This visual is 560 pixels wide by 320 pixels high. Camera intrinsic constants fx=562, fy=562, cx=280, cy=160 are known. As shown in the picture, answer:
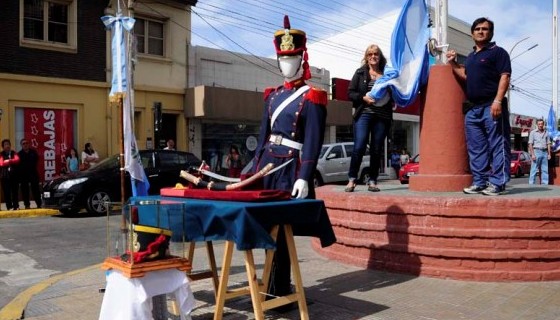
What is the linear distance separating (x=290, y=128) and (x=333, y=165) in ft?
47.9

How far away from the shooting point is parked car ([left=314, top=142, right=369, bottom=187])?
61.0 feet

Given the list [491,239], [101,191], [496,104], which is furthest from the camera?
[101,191]

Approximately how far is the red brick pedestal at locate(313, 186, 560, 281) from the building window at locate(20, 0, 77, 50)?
14353 mm

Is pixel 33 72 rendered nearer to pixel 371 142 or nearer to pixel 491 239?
pixel 371 142

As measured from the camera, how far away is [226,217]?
3.59 meters

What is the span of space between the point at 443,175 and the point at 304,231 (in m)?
2.94

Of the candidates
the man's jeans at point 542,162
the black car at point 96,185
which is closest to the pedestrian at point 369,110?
the black car at point 96,185

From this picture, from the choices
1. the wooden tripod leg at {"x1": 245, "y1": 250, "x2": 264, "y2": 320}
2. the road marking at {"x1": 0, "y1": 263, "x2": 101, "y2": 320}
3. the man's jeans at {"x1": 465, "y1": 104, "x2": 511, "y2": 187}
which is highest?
the man's jeans at {"x1": 465, "y1": 104, "x2": 511, "y2": 187}

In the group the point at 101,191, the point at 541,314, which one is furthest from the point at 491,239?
the point at 101,191

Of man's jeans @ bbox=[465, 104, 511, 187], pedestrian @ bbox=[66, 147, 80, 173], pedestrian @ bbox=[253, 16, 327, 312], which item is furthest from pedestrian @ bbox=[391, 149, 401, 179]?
pedestrian @ bbox=[253, 16, 327, 312]

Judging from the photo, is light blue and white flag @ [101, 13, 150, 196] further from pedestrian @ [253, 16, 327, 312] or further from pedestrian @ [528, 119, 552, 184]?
pedestrian @ [528, 119, 552, 184]

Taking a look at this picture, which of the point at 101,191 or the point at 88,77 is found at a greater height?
the point at 88,77

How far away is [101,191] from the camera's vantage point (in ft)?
42.3

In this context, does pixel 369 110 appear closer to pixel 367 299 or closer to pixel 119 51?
pixel 367 299
